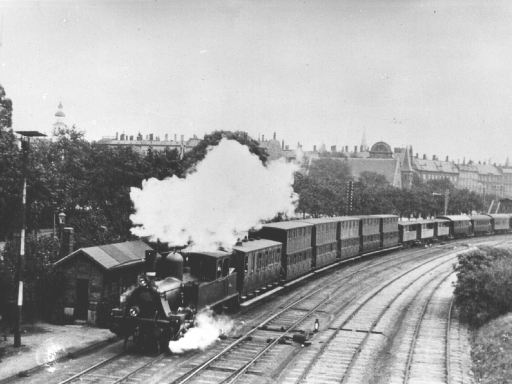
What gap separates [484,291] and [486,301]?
16.2 inches

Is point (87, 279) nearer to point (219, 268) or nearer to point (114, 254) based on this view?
point (114, 254)

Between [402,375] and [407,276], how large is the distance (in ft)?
71.1

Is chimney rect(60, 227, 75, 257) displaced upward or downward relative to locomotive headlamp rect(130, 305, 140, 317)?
upward

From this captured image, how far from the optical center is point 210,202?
68.8ft

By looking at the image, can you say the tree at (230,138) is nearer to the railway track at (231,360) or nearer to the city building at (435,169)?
the railway track at (231,360)

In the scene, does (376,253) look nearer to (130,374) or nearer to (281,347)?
(281,347)

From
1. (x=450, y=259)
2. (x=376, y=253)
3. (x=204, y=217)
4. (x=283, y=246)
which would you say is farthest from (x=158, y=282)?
(x=450, y=259)

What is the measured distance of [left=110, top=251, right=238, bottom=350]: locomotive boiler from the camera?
15.5 metres

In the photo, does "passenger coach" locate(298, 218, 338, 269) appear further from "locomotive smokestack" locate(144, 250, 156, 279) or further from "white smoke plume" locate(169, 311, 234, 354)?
"locomotive smokestack" locate(144, 250, 156, 279)

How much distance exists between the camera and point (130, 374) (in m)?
14.3

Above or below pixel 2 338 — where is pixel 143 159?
above

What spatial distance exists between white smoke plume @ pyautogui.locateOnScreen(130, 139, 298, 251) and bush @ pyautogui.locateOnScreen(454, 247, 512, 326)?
29.9ft

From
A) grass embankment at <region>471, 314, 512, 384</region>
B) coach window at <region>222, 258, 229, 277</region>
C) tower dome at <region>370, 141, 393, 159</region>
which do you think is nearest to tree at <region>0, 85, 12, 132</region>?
coach window at <region>222, 258, 229, 277</region>

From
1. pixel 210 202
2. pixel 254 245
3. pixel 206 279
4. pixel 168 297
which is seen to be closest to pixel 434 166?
pixel 254 245
